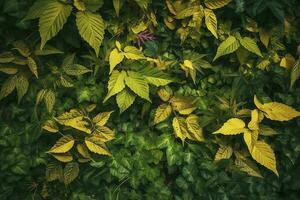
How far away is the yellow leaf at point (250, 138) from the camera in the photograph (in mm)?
2957

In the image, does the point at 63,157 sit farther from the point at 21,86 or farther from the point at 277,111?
the point at 277,111

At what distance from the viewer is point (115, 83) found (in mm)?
2908

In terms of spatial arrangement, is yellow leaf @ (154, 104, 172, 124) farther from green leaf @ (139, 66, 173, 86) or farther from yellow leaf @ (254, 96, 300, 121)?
yellow leaf @ (254, 96, 300, 121)

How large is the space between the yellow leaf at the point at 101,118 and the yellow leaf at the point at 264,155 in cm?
98

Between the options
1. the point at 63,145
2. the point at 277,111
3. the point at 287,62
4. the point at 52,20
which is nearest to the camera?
the point at 52,20

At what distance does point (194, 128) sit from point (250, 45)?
2.26 feet

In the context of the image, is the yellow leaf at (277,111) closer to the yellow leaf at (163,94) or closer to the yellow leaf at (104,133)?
the yellow leaf at (163,94)

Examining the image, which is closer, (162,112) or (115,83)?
(115,83)

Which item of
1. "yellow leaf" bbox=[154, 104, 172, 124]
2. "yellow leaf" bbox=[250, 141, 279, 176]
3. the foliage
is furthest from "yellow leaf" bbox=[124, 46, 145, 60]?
"yellow leaf" bbox=[250, 141, 279, 176]

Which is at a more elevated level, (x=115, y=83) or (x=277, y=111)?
(x=115, y=83)

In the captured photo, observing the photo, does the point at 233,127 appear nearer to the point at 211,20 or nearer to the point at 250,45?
the point at 250,45

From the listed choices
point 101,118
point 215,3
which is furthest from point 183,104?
point 215,3

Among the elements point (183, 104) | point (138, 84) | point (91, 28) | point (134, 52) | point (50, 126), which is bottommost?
point (50, 126)

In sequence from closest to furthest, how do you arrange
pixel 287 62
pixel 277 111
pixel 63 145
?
pixel 63 145 < pixel 277 111 < pixel 287 62
